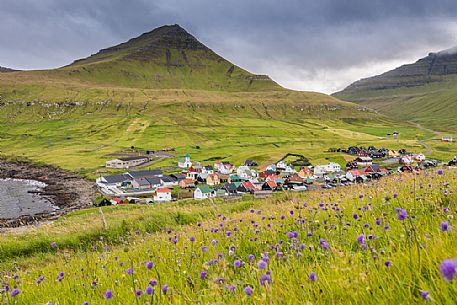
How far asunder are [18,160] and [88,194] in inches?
3035

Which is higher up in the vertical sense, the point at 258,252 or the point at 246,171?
the point at 258,252

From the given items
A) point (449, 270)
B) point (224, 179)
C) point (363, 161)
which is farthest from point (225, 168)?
point (449, 270)

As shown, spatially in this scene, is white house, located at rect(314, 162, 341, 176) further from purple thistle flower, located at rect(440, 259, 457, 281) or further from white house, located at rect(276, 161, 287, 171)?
purple thistle flower, located at rect(440, 259, 457, 281)

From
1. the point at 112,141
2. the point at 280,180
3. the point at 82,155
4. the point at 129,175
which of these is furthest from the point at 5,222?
the point at 112,141

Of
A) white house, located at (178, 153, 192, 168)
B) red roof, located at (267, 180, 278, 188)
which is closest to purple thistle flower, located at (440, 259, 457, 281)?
red roof, located at (267, 180, 278, 188)

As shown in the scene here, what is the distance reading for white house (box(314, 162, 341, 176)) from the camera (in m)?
107

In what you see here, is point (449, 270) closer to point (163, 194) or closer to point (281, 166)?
point (163, 194)

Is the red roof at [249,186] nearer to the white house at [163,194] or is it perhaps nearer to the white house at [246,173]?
the white house at [246,173]

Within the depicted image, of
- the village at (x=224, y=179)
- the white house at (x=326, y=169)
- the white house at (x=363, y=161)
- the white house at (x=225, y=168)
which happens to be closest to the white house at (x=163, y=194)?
the village at (x=224, y=179)

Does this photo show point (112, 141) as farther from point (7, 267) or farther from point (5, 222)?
point (7, 267)

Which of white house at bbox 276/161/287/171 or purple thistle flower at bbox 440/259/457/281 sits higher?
purple thistle flower at bbox 440/259/457/281

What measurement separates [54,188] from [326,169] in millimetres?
89633

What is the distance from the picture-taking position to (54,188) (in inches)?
3824

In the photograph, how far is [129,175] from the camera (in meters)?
109
